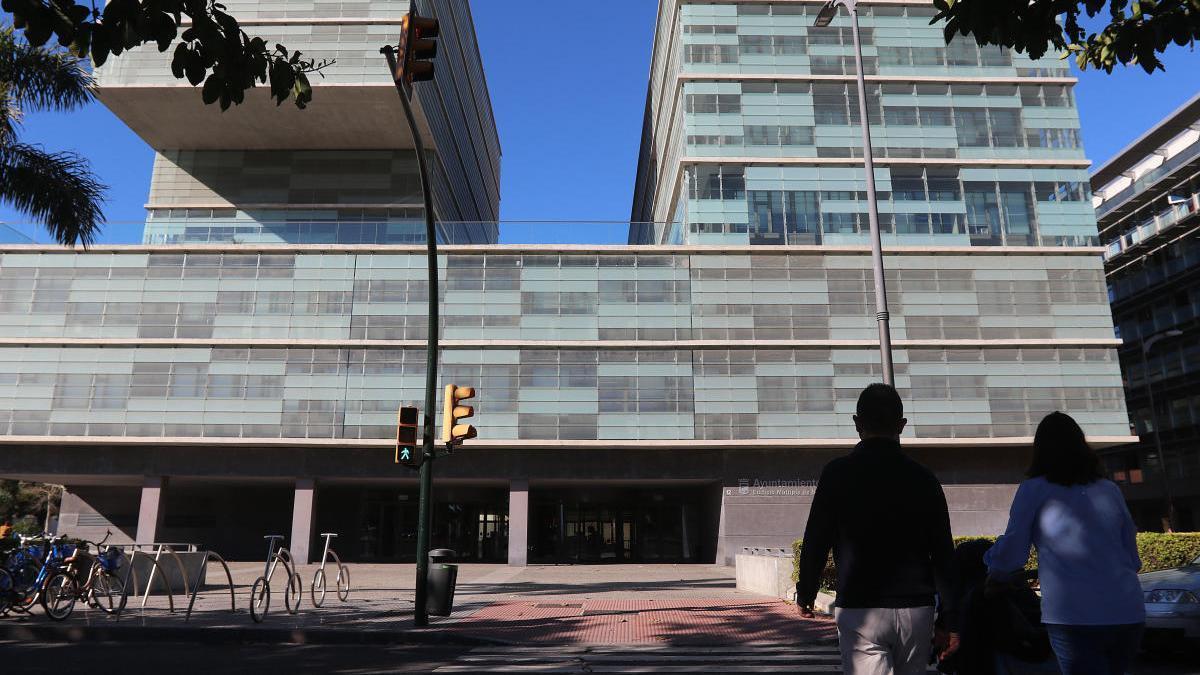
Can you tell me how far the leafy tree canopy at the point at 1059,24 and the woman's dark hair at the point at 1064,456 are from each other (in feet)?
9.97

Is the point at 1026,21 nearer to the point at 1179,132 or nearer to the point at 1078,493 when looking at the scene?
the point at 1078,493

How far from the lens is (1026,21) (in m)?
5.57

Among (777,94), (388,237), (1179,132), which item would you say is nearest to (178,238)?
(388,237)

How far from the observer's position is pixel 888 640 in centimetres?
302

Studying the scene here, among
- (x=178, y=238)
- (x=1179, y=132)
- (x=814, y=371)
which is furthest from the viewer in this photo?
(x=1179, y=132)

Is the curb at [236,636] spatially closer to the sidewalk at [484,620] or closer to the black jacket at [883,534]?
the sidewalk at [484,620]

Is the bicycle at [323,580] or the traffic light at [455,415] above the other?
the traffic light at [455,415]

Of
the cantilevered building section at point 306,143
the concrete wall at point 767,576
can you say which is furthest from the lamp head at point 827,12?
the cantilevered building section at point 306,143

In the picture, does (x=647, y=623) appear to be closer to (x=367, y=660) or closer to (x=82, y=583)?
(x=367, y=660)

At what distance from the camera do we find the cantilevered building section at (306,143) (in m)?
33.1

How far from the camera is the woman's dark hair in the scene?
10.7 feet

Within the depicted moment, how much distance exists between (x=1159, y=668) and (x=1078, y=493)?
6.40 meters

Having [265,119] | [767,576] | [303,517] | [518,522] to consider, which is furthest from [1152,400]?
[265,119]

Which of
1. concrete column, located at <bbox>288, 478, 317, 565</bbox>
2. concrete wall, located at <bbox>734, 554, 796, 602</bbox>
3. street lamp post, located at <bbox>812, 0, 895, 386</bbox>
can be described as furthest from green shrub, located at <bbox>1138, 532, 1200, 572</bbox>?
concrete column, located at <bbox>288, 478, 317, 565</bbox>
